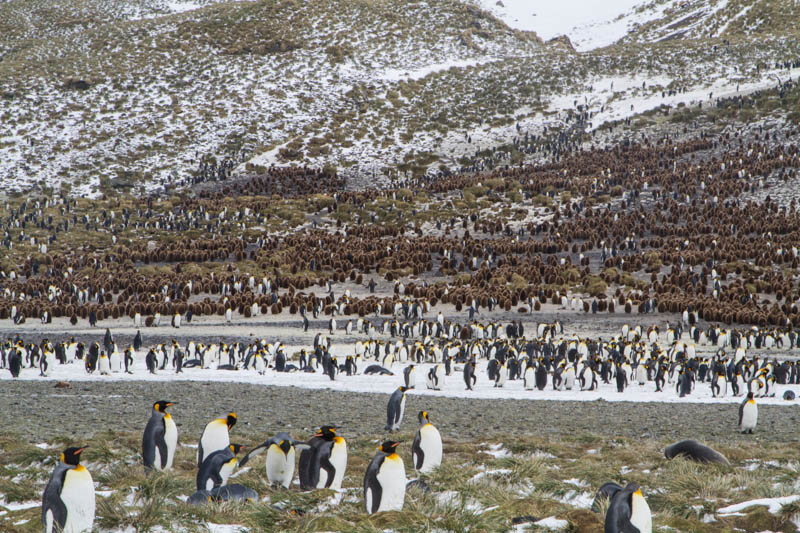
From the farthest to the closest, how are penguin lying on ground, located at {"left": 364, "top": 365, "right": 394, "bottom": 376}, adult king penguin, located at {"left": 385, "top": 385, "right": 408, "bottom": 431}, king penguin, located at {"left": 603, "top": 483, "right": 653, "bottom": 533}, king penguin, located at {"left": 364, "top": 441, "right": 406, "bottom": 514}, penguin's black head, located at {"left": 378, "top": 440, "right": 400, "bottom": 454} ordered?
penguin lying on ground, located at {"left": 364, "top": 365, "right": 394, "bottom": 376}
adult king penguin, located at {"left": 385, "top": 385, "right": 408, "bottom": 431}
penguin's black head, located at {"left": 378, "top": 440, "right": 400, "bottom": 454}
king penguin, located at {"left": 364, "top": 441, "right": 406, "bottom": 514}
king penguin, located at {"left": 603, "top": 483, "right": 653, "bottom": 533}

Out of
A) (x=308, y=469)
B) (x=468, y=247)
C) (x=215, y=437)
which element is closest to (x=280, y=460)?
(x=308, y=469)

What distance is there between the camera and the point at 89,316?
2686 centimetres

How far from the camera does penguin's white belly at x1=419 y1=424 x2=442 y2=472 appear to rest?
6770 millimetres

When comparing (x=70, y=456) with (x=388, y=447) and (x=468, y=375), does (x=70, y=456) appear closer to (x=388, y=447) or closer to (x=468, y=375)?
(x=388, y=447)

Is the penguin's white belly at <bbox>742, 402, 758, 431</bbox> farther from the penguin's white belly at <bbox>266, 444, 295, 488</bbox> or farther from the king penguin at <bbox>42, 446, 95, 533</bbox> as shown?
the king penguin at <bbox>42, 446, 95, 533</bbox>

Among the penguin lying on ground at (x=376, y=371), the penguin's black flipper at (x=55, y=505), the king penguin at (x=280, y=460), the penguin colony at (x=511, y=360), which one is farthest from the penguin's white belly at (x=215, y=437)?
the penguin lying on ground at (x=376, y=371)

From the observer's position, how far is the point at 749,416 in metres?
10.5

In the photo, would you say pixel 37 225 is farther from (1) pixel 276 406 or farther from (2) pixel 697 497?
(2) pixel 697 497

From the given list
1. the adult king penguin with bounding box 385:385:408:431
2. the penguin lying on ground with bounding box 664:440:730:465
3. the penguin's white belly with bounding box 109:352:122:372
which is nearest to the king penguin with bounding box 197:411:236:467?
the adult king penguin with bounding box 385:385:408:431

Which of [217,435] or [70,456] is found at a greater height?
[70,456]

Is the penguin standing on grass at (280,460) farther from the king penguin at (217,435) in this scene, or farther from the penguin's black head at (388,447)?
the penguin's black head at (388,447)

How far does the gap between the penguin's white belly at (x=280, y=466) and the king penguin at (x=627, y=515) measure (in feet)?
9.80

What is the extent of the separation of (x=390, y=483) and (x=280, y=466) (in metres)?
1.45

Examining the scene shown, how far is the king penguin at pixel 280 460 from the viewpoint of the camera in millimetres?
5906
